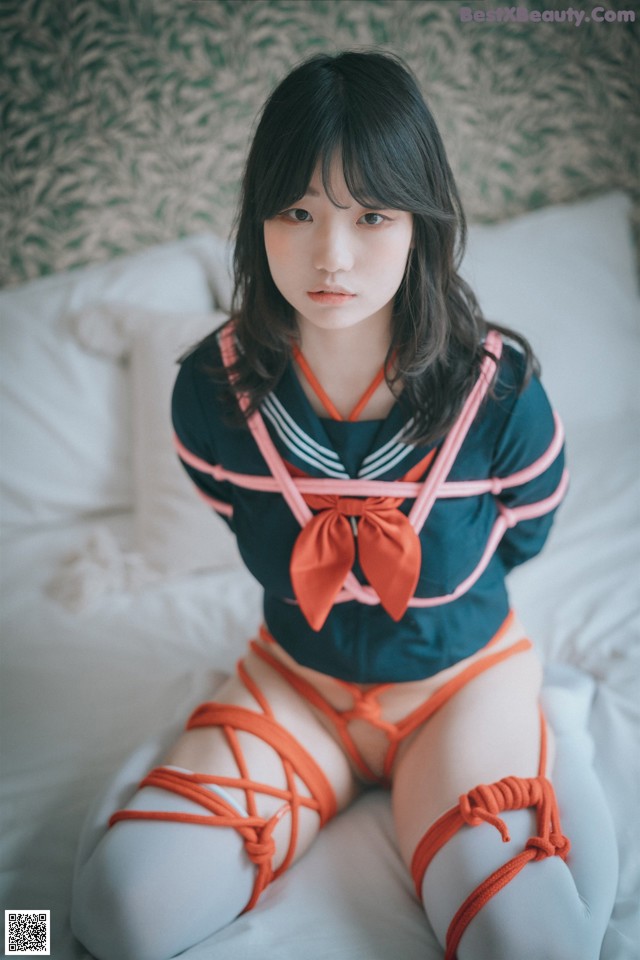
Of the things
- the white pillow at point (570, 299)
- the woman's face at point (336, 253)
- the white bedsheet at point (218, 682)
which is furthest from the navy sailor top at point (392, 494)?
the white pillow at point (570, 299)

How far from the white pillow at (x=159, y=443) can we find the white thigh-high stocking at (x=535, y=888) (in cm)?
77

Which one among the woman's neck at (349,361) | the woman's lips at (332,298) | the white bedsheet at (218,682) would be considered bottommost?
the white bedsheet at (218,682)

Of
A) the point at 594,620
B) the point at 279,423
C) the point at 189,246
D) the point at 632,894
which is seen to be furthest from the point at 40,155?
the point at 632,894

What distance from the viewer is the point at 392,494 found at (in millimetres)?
921

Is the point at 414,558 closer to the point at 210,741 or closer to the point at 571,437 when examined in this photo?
the point at 210,741

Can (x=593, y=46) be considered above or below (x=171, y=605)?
above

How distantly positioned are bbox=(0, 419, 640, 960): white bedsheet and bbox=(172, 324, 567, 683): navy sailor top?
24 centimetres

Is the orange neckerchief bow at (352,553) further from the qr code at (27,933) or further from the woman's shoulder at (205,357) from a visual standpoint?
the qr code at (27,933)

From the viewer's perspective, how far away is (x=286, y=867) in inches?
37.9

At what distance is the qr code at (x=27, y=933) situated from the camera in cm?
88

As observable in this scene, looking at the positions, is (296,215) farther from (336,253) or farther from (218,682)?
(218,682)

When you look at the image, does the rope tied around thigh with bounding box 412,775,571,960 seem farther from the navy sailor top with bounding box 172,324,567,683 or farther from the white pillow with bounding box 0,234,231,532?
the white pillow with bounding box 0,234,231,532

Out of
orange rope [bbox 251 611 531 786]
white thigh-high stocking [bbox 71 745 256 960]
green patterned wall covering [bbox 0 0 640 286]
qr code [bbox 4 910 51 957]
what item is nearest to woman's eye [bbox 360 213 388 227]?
orange rope [bbox 251 611 531 786]

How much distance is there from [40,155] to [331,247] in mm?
1116
